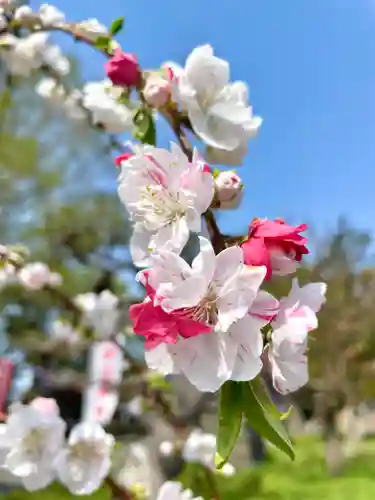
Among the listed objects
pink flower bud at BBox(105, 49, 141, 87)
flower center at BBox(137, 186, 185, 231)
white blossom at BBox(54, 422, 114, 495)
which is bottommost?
white blossom at BBox(54, 422, 114, 495)

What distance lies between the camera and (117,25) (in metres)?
0.65

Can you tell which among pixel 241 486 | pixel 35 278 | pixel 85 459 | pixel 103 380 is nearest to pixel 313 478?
pixel 241 486

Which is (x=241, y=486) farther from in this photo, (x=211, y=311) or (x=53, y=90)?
(x=211, y=311)

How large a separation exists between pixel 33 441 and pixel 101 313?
0.92 meters

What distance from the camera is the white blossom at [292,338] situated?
438 millimetres

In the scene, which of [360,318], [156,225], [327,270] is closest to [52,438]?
[156,225]

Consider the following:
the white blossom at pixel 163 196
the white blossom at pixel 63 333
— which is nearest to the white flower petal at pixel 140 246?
the white blossom at pixel 163 196

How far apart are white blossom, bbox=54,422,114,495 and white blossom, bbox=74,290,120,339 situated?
2.40 feet

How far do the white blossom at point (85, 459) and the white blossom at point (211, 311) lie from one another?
1.15 ft

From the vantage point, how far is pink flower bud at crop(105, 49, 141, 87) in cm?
59

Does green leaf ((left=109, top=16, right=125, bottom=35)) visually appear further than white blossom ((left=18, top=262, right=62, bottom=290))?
No

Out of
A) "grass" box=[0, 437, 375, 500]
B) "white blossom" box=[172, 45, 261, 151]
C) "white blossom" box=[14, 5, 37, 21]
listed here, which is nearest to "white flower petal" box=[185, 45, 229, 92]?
→ "white blossom" box=[172, 45, 261, 151]

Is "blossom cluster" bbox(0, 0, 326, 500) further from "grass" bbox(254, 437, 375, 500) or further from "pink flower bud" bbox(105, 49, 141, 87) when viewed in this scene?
"grass" bbox(254, 437, 375, 500)

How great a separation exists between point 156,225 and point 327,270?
219 centimetres
